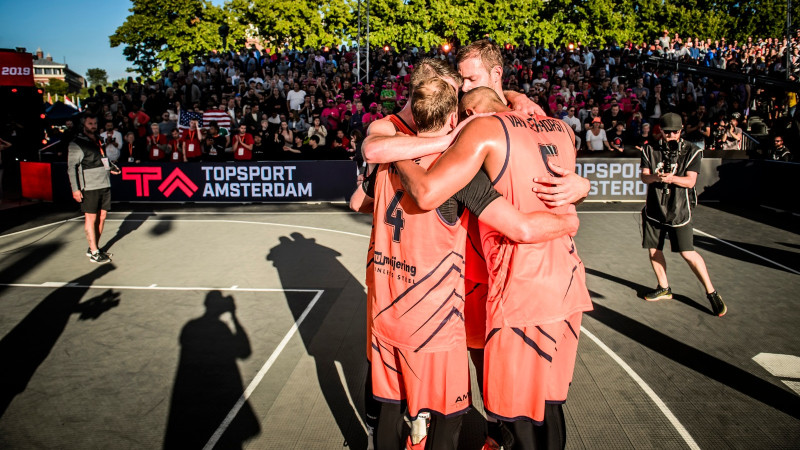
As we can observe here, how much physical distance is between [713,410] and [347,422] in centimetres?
275

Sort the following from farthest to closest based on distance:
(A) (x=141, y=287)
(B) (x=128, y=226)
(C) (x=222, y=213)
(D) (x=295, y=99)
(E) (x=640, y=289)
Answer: (D) (x=295, y=99), (C) (x=222, y=213), (B) (x=128, y=226), (A) (x=141, y=287), (E) (x=640, y=289)

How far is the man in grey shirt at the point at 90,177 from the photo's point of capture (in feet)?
27.7

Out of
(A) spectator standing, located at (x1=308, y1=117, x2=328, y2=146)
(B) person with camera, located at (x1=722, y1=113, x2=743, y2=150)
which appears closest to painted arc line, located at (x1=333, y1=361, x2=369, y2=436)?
(A) spectator standing, located at (x1=308, y1=117, x2=328, y2=146)

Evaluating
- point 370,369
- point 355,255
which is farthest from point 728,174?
point 370,369

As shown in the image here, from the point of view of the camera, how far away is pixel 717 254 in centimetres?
861

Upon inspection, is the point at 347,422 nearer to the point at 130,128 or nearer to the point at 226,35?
the point at 130,128

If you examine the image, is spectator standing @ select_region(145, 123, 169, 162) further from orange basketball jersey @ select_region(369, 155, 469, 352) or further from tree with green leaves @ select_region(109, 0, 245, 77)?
tree with green leaves @ select_region(109, 0, 245, 77)

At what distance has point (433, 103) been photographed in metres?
2.49

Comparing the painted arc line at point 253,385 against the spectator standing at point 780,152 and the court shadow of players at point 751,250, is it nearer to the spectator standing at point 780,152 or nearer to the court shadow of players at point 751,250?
the court shadow of players at point 751,250

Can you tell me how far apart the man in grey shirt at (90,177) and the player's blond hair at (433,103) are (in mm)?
7725

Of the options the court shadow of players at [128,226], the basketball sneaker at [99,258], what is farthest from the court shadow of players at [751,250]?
the court shadow of players at [128,226]

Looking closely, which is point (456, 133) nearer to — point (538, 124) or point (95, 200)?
point (538, 124)

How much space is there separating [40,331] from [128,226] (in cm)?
626

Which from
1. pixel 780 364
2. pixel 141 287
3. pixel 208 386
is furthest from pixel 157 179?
pixel 780 364
